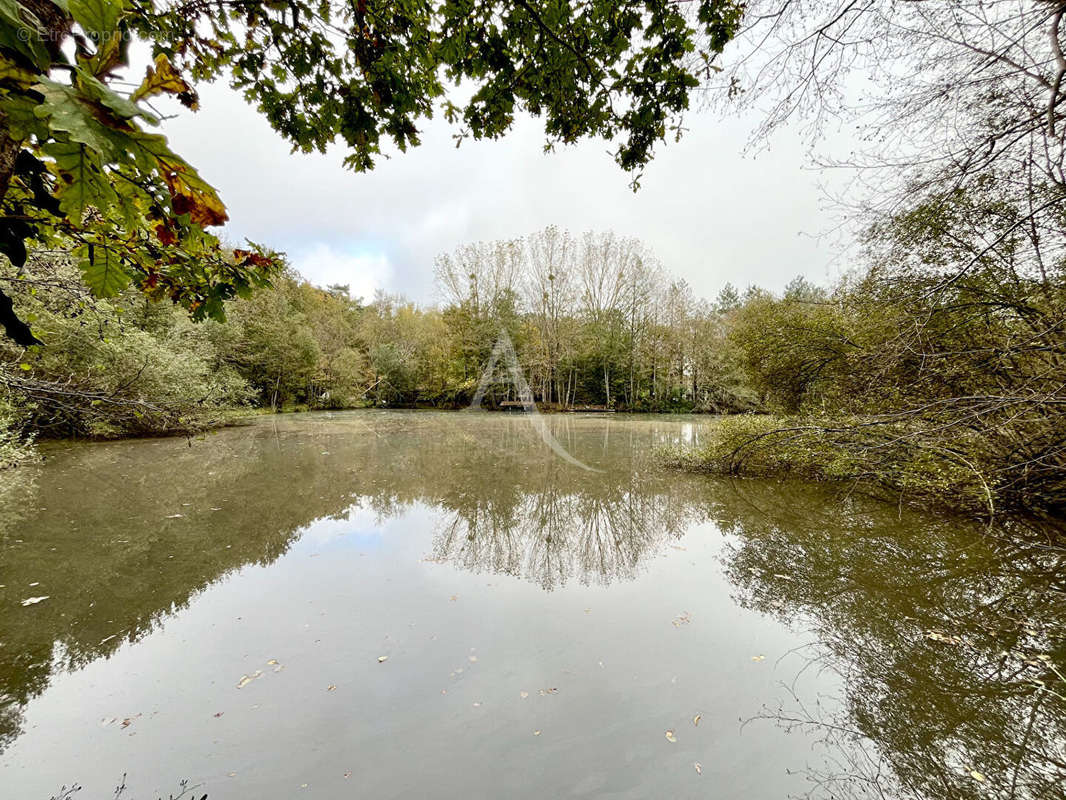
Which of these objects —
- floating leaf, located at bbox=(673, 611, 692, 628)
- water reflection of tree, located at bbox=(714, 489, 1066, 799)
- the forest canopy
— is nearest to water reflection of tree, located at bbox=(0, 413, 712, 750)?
floating leaf, located at bbox=(673, 611, 692, 628)

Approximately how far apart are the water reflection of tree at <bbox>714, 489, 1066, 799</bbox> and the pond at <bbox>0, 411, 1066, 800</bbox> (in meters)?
0.02

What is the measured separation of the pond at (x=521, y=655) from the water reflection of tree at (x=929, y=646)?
20 millimetres

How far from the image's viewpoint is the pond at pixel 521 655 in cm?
215

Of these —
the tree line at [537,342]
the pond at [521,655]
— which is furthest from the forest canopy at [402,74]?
the tree line at [537,342]

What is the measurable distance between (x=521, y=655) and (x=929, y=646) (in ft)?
10.9

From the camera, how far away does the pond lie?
2150 mm

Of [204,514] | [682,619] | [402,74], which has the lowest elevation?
[682,619]

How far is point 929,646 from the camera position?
3.15 metres

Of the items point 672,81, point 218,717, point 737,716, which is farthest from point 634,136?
point 218,717

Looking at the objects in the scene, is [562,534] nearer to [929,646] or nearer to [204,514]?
[929,646]

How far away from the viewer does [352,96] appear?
2.73m

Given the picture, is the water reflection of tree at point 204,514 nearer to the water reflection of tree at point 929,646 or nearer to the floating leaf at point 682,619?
the floating leaf at point 682,619

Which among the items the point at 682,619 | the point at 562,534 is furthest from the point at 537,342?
the point at 682,619

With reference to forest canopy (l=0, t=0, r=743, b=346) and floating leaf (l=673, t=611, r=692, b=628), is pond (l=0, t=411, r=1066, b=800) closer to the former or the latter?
floating leaf (l=673, t=611, r=692, b=628)
